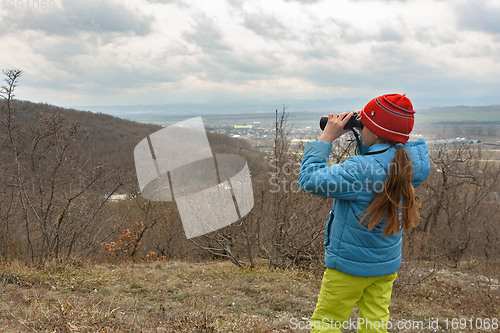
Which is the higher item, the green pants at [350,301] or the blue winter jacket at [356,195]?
the blue winter jacket at [356,195]

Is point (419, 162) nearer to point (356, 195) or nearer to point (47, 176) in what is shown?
point (356, 195)

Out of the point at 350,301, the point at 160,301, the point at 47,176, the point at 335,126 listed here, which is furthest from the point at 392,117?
the point at 47,176

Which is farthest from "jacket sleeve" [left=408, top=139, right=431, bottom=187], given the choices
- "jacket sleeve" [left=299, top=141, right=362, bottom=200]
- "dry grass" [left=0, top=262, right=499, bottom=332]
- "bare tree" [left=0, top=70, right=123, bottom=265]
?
"bare tree" [left=0, top=70, right=123, bottom=265]

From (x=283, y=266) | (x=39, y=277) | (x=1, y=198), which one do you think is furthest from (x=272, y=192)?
(x=1, y=198)

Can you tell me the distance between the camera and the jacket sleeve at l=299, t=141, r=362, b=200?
1.72m

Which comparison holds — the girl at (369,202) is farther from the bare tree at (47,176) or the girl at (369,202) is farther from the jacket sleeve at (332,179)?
the bare tree at (47,176)

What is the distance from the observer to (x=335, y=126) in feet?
6.21

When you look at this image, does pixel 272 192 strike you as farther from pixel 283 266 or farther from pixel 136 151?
pixel 136 151

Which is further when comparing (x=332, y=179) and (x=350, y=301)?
(x=350, y=301)

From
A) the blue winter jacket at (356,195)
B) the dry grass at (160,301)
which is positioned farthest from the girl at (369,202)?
the dry grass at (160,301)

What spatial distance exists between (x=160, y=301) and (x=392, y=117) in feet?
12.7

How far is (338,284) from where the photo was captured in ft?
6.11

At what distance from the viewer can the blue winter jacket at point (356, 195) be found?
5.69 feet

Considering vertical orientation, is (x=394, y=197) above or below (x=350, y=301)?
above
